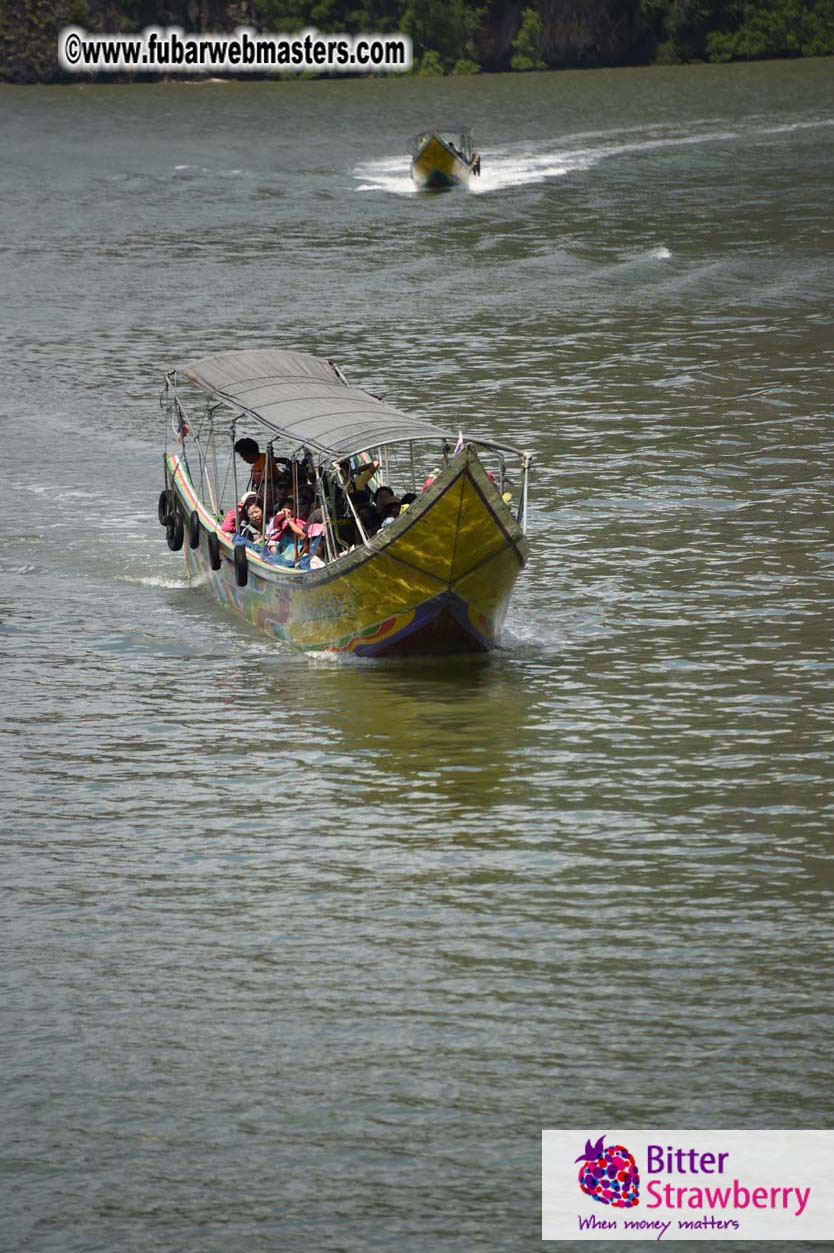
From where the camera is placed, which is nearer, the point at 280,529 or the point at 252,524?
the point at 280,529

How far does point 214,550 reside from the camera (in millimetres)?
25484

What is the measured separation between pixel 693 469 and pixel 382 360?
12519mm

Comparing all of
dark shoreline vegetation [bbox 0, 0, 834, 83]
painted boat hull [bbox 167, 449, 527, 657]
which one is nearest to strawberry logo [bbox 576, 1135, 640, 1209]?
painted boat hull [bbox 167, 449, 527, 657]

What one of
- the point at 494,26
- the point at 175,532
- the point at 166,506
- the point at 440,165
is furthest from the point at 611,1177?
the point at 494,26

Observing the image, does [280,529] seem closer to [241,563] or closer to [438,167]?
A: [241,563]

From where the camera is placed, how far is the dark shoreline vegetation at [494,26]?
5635 inches

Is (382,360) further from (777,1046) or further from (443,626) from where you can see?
(777,1046)

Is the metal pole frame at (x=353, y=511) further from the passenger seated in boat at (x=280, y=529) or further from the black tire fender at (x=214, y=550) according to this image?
the black tire fender at (x=214, y=550)

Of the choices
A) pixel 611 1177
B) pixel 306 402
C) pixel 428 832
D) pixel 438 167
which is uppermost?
pixel 438 167

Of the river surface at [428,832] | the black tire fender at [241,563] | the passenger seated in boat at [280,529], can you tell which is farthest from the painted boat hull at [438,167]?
the black tire fender at [241,563]

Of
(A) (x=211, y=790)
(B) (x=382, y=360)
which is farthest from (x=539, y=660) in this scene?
(B) (x=382, y=360)

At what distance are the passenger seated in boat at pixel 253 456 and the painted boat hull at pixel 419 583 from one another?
159 centimetres

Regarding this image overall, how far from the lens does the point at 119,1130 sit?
13.2 meters

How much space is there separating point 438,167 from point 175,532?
51351 millimetres
